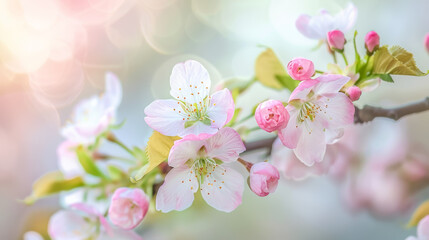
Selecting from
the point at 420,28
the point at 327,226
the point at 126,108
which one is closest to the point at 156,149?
the point at 327,226

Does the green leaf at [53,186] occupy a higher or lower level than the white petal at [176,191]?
lower

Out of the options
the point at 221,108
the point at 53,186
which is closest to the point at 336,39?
the point at 221,108

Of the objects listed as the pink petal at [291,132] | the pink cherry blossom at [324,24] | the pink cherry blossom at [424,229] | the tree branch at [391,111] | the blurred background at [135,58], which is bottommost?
the blurred background at [135,58]

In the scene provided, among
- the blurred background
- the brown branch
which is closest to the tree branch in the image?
the brown branch

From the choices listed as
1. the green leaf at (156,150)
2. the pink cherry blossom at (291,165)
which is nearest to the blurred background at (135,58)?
the pink cherry blossom at (291,165)

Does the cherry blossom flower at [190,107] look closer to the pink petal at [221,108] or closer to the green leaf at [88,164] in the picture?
the pink petal at [221,108]

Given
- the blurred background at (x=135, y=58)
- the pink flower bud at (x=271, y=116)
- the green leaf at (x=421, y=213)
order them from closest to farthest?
the pink flower bud at (x=271, y=116)
the green leaf at (x=421, y=213)
the blurred background at (x=135, y=58)

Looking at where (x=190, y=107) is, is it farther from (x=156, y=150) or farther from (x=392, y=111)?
(x=392, y=111)
